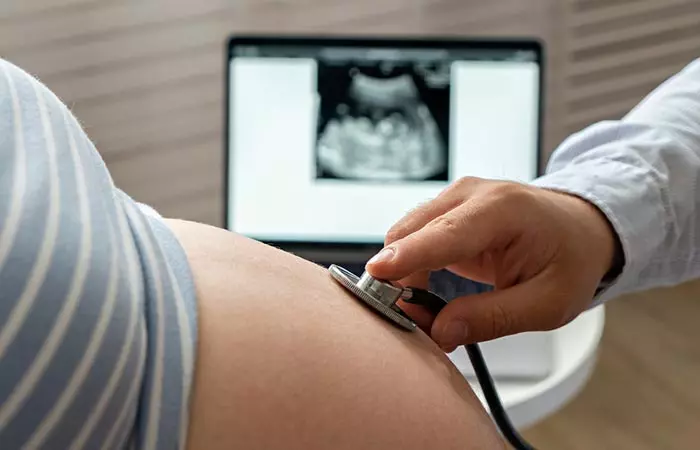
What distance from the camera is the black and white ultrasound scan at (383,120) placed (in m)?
1.30

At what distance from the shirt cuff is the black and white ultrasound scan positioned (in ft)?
2.19

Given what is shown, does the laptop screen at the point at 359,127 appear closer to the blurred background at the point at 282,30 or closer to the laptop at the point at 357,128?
the laptop at the point at 357,128

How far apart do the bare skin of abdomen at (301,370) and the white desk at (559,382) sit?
16.1 inches

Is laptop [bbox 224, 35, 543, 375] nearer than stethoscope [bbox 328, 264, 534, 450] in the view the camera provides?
No

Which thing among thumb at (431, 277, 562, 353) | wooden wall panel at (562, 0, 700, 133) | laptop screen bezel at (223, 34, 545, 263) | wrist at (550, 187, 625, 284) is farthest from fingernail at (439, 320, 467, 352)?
wooden wall panel at (562, 0, 700, 133)

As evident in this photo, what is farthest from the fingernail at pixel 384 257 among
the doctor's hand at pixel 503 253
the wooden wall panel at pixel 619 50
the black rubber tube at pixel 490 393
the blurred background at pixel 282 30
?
the wooden wall panel at pixel 619 50

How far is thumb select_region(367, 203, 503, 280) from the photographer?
0.50m

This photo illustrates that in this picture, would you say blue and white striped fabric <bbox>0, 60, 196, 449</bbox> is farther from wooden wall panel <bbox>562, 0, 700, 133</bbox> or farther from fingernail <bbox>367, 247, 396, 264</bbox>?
wooden wall panel <bbox>562, 0, 700, 133</bbox>

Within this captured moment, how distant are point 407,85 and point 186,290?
94 centimetres

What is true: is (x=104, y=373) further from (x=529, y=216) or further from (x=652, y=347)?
(x=652, y=347)

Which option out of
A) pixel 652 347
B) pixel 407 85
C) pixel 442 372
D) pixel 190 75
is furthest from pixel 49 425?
pixel 652 347

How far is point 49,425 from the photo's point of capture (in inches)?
13.4

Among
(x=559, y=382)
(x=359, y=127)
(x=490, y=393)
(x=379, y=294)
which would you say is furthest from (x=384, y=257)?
(x=359, y=127)

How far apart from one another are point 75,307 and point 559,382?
675 millimetres
